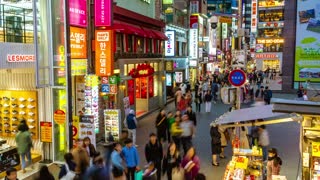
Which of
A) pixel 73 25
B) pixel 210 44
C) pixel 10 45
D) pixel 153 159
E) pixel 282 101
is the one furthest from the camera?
pixel 210 44

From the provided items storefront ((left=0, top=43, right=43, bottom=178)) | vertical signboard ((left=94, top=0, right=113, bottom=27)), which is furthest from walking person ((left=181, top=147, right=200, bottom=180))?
vertical signboard ((left=94, top=0, right=113, bottom=27))

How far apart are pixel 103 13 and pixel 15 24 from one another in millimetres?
4291

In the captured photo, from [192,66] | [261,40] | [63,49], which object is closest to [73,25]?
[63,49]

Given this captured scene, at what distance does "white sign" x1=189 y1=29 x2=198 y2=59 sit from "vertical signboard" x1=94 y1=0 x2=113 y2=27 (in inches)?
891

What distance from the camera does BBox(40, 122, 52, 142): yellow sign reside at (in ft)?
44.7

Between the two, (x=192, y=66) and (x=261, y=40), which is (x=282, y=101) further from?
(x=261, y=40)

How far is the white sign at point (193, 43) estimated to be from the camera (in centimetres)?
3853

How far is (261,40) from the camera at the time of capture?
197 ft

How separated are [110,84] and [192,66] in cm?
2267

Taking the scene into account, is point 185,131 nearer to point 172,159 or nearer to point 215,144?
point 215,144

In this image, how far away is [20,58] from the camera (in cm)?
1259

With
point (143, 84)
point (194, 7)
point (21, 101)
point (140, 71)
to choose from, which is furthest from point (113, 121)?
point (194, 7)

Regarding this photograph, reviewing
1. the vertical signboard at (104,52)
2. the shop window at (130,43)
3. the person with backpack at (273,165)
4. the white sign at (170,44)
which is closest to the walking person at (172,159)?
the person with backpack at (273,165)

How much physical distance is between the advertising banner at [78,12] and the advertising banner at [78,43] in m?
0.26
